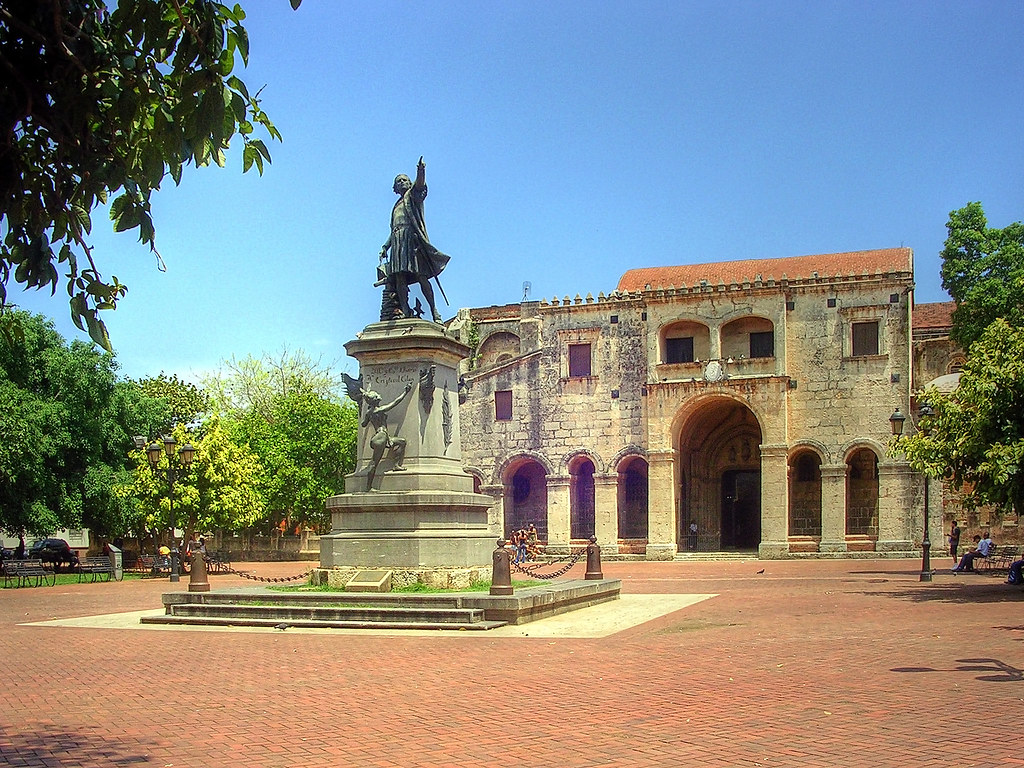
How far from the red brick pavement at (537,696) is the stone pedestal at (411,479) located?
2792 millimetres

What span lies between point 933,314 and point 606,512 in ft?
62.0

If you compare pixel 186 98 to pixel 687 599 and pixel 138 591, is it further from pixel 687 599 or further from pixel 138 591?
pixel 138 591

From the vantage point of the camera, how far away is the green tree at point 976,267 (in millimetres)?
39219

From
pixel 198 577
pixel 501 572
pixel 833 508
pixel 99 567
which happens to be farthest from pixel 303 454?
pixel 501 572

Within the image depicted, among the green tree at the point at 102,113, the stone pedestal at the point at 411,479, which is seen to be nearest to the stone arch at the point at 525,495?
the stone pedestal at the point at 411,479

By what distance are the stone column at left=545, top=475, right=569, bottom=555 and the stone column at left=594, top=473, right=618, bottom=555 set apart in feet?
4.23

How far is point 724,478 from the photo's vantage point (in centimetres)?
4909

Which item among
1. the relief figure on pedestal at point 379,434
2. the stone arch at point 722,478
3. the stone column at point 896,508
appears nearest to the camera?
the relief figure on pedestal at point 379,434

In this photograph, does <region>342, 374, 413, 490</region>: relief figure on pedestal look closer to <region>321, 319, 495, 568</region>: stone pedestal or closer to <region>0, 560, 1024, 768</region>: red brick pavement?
<region>321, 319, 495, 568</region>: stone pedestal

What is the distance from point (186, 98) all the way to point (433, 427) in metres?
13.0

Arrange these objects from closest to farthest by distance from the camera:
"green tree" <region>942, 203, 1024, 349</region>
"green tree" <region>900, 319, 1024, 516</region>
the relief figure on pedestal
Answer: the relief figure on pedestal < "green tree" <region>900, 319, 1024, 516</region> < "green tree" <region>942, 203, 1024, 349</region>

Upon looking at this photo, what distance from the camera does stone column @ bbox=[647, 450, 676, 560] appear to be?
4438cm

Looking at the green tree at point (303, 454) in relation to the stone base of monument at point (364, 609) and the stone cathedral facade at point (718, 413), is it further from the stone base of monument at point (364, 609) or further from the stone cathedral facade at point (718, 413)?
the stone base of monument at point (364, 609)

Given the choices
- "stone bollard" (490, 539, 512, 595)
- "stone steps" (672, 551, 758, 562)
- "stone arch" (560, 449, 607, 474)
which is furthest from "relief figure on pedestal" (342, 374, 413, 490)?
"stone arch" (560, 449, 607, 474)
